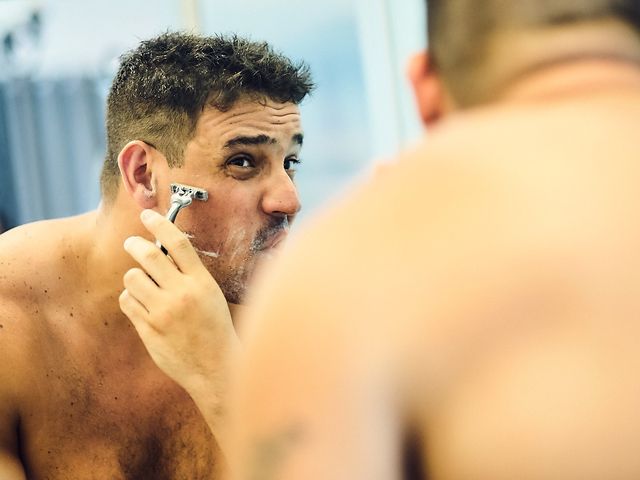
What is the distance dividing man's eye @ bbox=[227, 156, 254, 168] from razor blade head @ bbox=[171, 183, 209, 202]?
0.24ft

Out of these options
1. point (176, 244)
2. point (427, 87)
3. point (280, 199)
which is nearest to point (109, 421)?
point (176, 244)

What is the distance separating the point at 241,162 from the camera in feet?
4.71

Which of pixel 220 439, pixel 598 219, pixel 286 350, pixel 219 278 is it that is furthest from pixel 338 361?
pixel 219 278

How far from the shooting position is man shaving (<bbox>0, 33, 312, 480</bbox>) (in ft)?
4.28

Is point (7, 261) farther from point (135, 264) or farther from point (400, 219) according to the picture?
point (400, 219)

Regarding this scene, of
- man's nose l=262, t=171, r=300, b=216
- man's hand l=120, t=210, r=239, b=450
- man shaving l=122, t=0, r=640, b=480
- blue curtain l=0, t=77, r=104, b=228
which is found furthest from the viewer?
blue curtain l=0, t=77, r=104, b=228

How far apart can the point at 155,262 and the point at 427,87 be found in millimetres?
760

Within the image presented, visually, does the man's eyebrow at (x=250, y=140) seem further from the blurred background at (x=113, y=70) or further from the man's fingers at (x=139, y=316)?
the blurred background at (x=113, y=70)

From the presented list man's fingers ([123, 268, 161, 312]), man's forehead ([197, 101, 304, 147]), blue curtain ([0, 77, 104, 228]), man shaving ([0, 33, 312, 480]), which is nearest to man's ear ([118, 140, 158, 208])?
man shaving ([0, 33, 312, 480])

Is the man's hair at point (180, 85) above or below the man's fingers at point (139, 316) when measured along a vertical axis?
above

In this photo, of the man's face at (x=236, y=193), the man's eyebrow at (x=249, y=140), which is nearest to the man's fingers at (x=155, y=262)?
the man's face at (x=236, y=193)

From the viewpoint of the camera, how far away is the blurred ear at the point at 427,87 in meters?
0.56

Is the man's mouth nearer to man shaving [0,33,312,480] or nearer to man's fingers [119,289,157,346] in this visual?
man shaving [0,33,312,480]

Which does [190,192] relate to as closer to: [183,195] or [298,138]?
[183,195]
